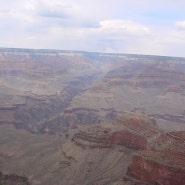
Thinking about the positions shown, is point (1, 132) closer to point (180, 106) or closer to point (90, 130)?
point (90, 130)

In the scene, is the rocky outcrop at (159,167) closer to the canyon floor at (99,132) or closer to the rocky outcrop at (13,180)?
the canyon floor at (99,132)

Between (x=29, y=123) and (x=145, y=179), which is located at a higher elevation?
(x=145, y=179)

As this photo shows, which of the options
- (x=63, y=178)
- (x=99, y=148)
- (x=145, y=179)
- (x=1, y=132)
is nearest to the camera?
(x=145, y=179)

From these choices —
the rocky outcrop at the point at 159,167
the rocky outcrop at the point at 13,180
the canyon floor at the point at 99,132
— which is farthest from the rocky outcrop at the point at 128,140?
the rocky outcrop at the point at 13,180

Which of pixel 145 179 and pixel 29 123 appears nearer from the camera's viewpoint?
pixel 145 179

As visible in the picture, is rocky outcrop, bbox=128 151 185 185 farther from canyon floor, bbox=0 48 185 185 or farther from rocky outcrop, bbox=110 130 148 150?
rocky outcrop, bbox=110 130 148 150

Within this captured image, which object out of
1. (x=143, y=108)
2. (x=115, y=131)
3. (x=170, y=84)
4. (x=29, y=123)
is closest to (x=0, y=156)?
(x=115, y=131)

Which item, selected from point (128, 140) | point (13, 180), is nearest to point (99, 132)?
point (128, 140)

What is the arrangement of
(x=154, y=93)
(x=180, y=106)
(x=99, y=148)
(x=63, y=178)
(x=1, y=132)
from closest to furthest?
1. (x=63, y=178)
2. (x=99, y=148)
3. (x=1, y=132)
4. (x=180, y=106)
5. (x=154, y=93)
